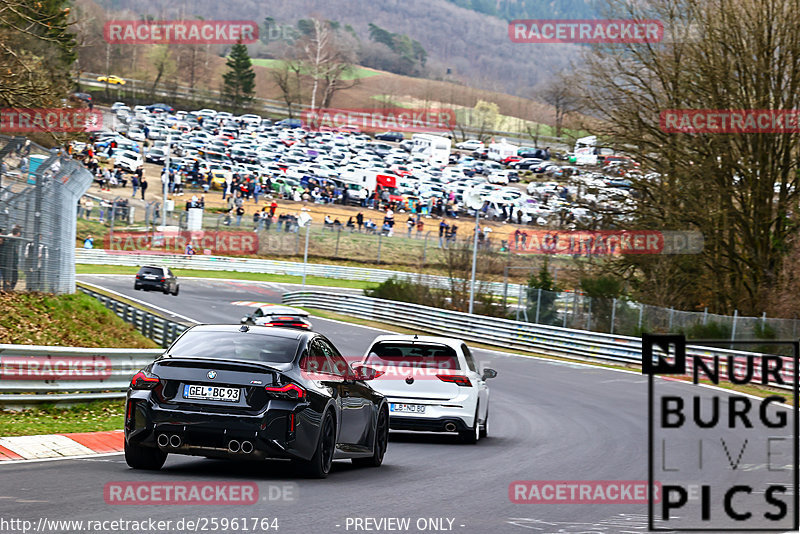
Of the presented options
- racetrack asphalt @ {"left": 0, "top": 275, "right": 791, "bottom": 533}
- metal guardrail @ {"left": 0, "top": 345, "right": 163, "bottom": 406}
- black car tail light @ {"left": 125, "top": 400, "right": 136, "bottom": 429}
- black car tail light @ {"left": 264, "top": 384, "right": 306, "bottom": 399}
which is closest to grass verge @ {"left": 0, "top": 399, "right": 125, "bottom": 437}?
metal guardrail @ {"left": 0, "top": 345, "right": 163, "bottom": 406}

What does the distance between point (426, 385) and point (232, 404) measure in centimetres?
653

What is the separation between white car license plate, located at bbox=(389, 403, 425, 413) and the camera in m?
15.8

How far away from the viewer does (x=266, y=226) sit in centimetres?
7175

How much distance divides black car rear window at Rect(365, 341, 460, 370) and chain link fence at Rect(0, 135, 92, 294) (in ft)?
21.2

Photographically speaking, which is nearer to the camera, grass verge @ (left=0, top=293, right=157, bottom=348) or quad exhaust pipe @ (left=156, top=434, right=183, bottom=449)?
quad exhaust pipe @ (left=156, top=434, right=183, bottom=449)

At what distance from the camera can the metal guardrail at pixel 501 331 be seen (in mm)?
37781

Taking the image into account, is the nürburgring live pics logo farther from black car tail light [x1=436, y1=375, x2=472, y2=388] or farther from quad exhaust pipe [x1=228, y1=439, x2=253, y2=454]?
black car tail light [x1=436, y1=375, x2=472, y2=388]

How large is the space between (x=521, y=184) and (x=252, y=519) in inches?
4206

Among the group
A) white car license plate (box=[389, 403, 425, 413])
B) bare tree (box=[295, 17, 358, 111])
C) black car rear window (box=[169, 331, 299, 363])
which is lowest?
white car license plate (box=[389, 403, 425, 413])

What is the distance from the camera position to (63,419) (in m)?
14.9

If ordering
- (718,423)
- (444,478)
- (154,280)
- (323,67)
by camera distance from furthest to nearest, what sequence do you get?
(323,67) < (154,280) < (444,478) < (718,423)

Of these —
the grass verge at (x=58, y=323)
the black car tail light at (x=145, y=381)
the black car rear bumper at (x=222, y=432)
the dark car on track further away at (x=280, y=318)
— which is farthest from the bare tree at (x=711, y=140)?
the black car tail light at (x=145, y=381)

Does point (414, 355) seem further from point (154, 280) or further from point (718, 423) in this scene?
point (154, 280)

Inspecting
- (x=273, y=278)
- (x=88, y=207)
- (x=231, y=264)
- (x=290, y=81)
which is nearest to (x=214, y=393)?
(x=88, y=207)
